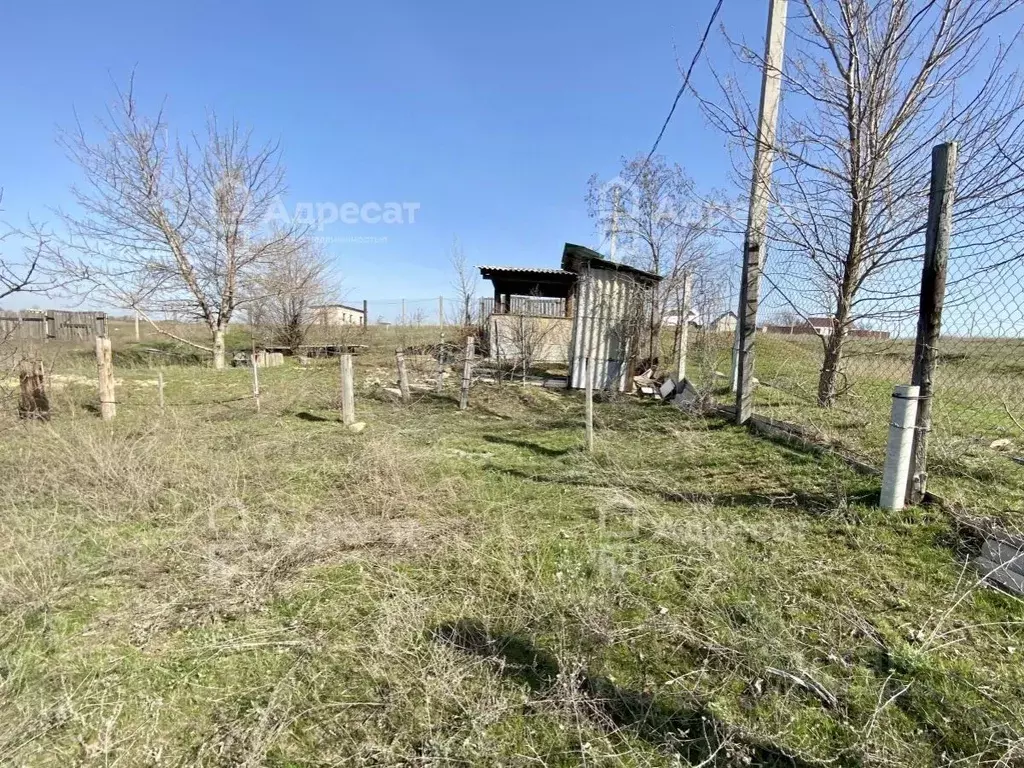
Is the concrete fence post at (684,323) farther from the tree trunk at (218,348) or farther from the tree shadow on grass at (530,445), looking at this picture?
the tree trunk at (218,348)

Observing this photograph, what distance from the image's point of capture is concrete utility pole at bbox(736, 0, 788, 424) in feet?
16.0

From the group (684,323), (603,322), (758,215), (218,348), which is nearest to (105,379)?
(218,348)

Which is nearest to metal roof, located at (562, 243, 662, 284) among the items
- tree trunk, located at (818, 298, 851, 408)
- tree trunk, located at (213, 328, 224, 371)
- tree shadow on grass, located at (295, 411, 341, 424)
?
tree trunk, located at (818, 298, 851, 408)

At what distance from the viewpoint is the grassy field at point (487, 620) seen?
149 centimetres

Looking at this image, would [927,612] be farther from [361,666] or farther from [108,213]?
[108,213]

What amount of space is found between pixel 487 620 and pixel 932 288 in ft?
10.1

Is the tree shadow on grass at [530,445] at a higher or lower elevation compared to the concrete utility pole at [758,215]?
lower

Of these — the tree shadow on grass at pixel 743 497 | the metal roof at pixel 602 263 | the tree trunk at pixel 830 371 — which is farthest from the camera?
the metal roof at pixel 602 263

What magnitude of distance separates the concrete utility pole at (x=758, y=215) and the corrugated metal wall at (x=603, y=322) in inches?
145

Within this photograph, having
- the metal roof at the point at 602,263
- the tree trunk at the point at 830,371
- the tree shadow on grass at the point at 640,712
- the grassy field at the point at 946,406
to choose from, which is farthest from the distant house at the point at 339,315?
the tree shadow on grass at the point at 640,712

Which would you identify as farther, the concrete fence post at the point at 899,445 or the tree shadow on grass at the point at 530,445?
the tree shadow on grass at the point at 530,445

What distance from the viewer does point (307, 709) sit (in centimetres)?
162

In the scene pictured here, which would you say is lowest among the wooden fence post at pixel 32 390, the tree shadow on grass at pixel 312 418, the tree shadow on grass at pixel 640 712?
the tree shadow on grass at pixel 640 712

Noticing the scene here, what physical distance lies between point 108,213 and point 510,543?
1520cm
